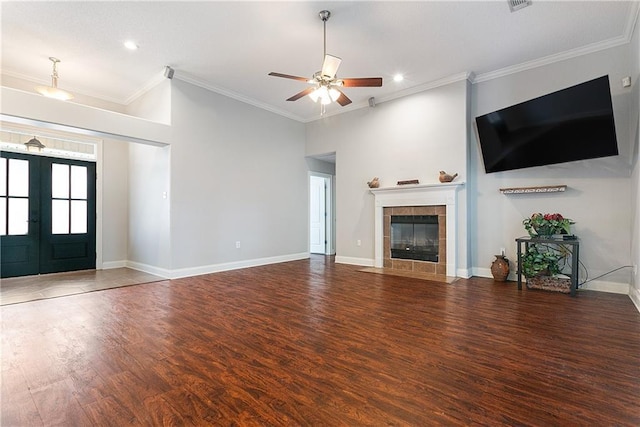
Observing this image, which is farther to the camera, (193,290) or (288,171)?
(288,171)

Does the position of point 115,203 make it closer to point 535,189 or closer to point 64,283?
point 64,283

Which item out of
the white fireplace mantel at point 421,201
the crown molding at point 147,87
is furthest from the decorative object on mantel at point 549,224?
the crown molding at point 147,87

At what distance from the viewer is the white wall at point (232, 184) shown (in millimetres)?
5184

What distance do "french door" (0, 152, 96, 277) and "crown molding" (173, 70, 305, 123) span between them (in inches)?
111

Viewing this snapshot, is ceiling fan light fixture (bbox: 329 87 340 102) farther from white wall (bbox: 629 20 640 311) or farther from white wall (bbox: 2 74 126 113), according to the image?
white wall (bbox: 2 74 126 113)

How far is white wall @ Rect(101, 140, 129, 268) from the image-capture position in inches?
239

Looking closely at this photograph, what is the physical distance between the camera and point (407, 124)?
568 centimetres

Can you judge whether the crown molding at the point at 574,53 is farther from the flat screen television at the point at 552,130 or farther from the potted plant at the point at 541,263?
the potted plant at the point at 541,263

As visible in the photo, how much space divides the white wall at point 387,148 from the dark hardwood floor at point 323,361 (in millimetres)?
2407

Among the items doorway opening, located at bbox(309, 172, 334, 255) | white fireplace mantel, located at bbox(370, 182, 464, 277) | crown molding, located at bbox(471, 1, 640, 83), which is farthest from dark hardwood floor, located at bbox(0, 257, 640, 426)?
doorway opening, located at bbox(309, 172, 334, 255)

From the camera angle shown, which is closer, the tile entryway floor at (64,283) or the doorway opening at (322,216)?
the tile entryway floor at (64,283)

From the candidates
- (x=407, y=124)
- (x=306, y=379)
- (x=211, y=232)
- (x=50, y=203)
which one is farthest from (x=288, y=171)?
(x=306, y=379)

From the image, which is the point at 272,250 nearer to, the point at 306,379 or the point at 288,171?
the point at 288,171

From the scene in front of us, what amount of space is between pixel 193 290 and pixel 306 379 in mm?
2884
